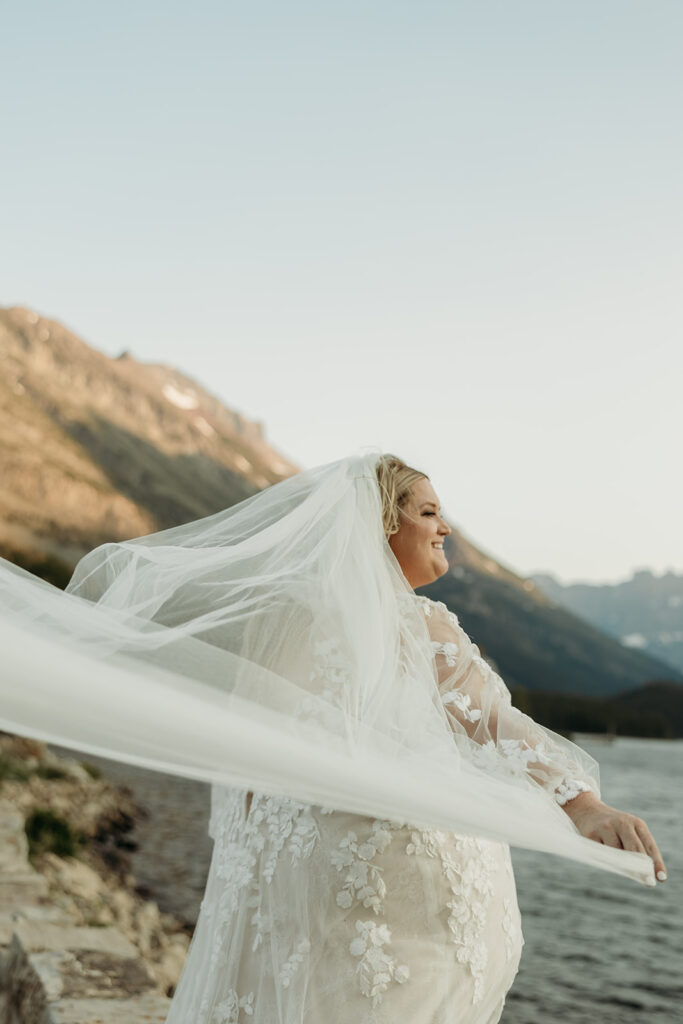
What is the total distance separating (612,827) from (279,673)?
0.95 meters

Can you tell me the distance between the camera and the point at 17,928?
4793 millimetres

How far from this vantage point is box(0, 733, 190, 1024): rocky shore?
4.02 meters

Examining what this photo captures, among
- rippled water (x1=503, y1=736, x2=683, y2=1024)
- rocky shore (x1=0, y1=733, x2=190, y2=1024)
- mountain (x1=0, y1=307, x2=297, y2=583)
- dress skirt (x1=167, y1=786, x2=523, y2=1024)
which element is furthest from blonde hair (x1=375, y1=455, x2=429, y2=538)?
mountain (x1=0, y1=307, x2=297, y2=583)

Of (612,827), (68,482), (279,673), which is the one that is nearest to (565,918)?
(612,827)

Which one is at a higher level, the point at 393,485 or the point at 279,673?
the point at 393,485

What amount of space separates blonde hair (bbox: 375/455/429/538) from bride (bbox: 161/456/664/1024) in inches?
12.4

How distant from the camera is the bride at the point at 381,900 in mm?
2373

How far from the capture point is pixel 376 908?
7.85 feet

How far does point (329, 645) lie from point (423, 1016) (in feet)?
3.17

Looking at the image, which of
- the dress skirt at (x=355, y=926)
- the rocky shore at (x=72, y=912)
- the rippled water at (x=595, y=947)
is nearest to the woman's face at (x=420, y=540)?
the dress skirt at (x=355, y=926)

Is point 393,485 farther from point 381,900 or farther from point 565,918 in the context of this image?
point 565,918

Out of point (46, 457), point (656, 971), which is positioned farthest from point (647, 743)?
point (656, 971)

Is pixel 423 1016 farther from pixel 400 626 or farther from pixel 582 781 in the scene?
pixel 400 626

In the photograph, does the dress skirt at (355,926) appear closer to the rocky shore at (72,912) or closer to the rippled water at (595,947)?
the rocky shore at (72,912)
